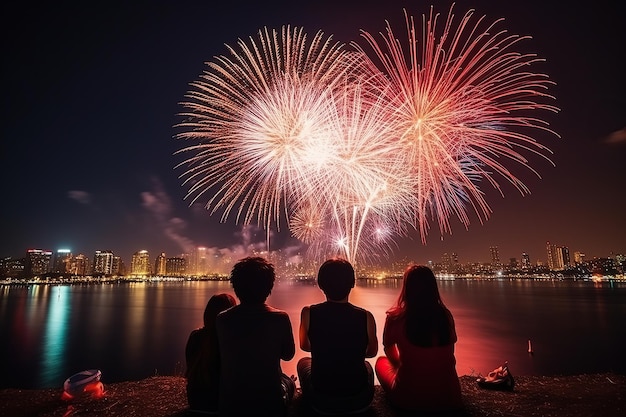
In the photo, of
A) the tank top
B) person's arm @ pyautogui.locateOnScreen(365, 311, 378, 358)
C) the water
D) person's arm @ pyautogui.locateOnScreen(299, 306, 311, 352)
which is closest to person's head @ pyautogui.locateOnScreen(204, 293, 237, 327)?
person's arm @ pyautogui.locateOnScreen(299, 306, 311, 352)

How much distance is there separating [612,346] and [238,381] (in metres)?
40.7

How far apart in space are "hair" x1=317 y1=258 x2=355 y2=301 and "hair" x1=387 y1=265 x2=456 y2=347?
69 centimetres

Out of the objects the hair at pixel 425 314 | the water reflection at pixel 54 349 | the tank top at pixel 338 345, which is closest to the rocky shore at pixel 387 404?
the tank top at pixel 338 345

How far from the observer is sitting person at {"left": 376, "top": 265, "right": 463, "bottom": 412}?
4113mm

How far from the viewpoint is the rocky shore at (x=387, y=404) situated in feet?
17.2

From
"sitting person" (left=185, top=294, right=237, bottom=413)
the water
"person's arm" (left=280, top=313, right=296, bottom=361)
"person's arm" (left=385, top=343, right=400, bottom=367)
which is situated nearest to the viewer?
"person's arm" (left=280, top=313, right=296, bottom=361)

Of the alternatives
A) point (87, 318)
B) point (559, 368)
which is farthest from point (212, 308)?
point (87, 318)

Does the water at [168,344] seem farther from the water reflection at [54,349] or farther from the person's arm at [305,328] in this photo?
the person's arm at [305,328]

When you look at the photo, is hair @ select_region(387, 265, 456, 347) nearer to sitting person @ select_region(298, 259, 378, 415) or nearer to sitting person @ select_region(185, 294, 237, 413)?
sitting person @ select_region(298, 259, 378, 415)


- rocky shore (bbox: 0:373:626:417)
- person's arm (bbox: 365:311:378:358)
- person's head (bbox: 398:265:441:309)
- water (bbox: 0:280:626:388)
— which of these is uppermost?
person's head (bbox: 398:265:441:309)

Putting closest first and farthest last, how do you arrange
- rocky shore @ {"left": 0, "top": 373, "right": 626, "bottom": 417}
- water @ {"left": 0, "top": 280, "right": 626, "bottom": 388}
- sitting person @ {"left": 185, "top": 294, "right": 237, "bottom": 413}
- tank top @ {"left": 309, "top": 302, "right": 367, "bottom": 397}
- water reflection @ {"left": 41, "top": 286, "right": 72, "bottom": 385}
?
tank top @ {"left": 309, "top": 302, "right": 367, "bottom": 397}
sitting person @ {"left": 185, "top": 294, "right": 237, "bottom": 413}
rocky shore @ {"left": 0, "top": 373, "right": 626, "bottom": 417}
water reflection @ {"left": 41, "top": 286, "right": 72, "bottom": 385}
water @ {"left": 0, "top": 280, "right": 626, "bottom": 388}

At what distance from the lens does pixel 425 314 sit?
13.6ft

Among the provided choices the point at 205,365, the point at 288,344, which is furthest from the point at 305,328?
the point at 205,365

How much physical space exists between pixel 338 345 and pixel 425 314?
1.07m
